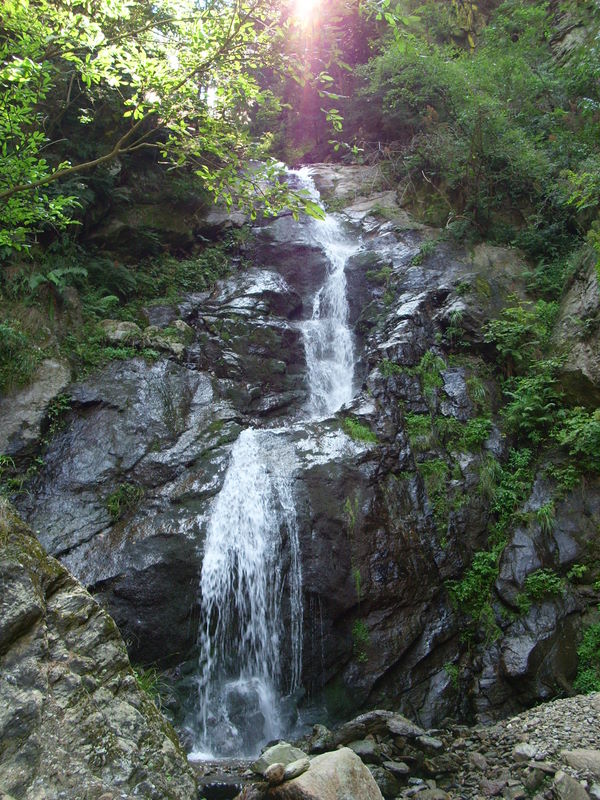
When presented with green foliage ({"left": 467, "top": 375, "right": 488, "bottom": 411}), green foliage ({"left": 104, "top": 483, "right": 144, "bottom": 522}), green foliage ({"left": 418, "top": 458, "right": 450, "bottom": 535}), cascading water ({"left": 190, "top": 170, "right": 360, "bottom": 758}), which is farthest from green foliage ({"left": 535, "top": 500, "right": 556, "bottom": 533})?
green foliage ({"left": 104, "top": 483, "right": 144, "bottom": 522})

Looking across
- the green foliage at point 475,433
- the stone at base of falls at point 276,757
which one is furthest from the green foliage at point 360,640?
the green foliage at point 475,433

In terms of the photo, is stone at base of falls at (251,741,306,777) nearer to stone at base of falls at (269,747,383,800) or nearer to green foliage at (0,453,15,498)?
stone at base of falls at (269,747,383,800)

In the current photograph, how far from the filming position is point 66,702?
329 centimetres

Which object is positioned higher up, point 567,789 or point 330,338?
point 330,338

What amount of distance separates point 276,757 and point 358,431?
5.26 metres

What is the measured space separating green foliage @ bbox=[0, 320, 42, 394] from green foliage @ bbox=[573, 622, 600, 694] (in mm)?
9476

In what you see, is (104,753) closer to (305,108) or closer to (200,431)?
(200,431)

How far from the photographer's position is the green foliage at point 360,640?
24.6 feet

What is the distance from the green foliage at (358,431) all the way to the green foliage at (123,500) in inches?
142

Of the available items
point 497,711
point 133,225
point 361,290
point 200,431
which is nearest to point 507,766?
point 497,711

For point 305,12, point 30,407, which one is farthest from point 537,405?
point 30,407

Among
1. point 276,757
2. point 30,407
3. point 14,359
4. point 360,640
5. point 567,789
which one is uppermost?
point 14,359

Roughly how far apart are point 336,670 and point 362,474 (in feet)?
9.52

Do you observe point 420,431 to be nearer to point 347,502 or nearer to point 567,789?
point 347,502
